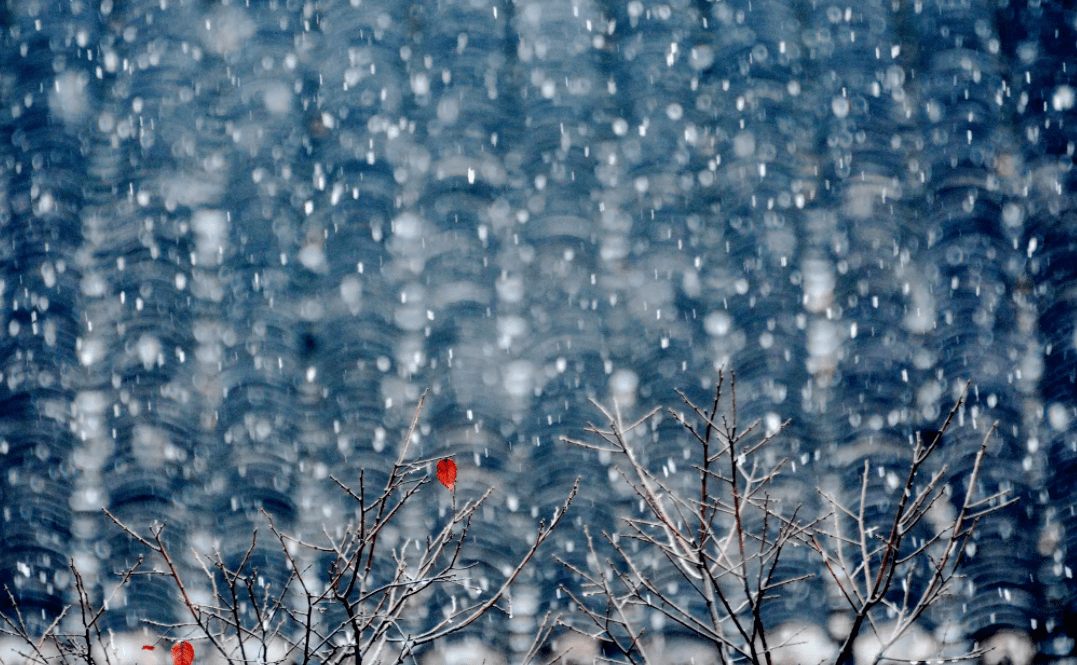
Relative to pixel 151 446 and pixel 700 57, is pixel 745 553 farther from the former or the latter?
pixel 700 57

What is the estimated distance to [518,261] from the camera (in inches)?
178

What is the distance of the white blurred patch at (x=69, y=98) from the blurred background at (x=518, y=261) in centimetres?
1

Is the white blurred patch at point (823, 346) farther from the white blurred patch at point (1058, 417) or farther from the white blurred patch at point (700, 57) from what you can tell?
the white blurred patch at point (700, 57)

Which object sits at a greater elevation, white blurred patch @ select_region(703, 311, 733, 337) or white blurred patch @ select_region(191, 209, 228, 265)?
white blurred patch @ select_region(191, 209, 228, 265)

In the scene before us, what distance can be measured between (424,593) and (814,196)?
2.39m

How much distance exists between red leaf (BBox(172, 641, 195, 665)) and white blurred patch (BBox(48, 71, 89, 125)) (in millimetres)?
2699

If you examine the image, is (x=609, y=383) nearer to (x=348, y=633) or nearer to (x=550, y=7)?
(x=348, y=633)

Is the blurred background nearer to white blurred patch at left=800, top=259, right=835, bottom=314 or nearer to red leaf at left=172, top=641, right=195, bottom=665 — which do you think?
white blurred patch at left=800, top=259, right=835, bottom=314

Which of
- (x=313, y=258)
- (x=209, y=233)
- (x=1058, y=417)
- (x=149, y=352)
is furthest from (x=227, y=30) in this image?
(x=1058, y=417)

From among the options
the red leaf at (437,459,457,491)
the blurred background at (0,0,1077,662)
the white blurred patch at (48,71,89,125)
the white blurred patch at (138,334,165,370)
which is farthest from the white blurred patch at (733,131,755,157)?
the white blurred patch at (48,71,89,125)

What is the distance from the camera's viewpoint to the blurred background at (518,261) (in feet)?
12.9

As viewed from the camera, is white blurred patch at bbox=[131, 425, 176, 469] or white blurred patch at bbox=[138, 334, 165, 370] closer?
white blurred patch at bbox=[131, 425, 176, 469]

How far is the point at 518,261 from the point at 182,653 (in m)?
2.07

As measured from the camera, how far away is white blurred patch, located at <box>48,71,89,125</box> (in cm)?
488
